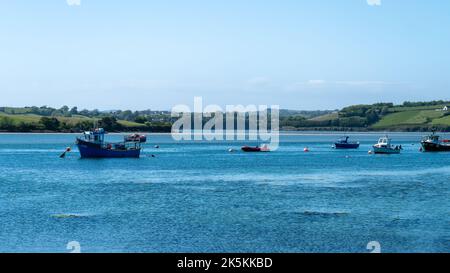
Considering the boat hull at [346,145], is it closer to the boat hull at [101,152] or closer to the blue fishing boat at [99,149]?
the blue fishing boat at [99,149]

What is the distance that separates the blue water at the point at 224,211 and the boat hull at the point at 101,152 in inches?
1019

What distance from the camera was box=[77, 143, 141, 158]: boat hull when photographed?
357 ft

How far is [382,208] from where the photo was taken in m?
48.3

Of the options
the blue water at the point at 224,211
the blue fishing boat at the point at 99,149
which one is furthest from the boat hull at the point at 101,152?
the blue water at the point at 224,211

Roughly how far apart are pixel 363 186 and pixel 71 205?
2970 cm

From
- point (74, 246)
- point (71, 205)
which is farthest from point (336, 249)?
point (71, 205)

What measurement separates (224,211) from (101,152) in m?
67.7

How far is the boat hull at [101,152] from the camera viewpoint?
108875 mm

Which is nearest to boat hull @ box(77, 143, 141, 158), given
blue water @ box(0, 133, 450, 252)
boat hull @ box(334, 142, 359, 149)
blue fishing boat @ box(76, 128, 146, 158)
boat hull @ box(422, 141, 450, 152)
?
blue fishing boat @ box(76, 128, 146, 158)

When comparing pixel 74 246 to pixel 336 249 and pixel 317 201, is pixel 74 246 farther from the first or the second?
pixel 317 201

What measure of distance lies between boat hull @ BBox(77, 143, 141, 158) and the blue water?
25.9 meters

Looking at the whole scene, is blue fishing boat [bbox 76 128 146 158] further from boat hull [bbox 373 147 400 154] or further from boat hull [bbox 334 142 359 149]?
boat hull [bbox 334 142 359 149]

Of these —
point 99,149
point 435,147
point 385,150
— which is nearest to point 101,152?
point 99,149
